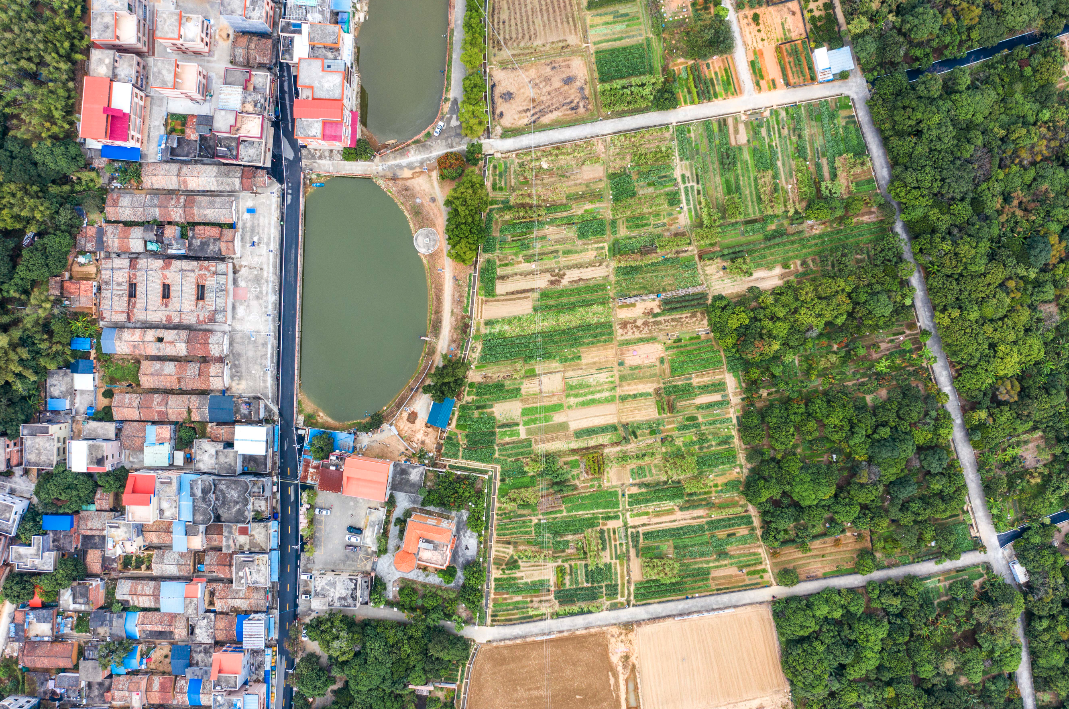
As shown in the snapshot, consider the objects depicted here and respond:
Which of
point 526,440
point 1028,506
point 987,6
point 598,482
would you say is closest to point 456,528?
point 526,440

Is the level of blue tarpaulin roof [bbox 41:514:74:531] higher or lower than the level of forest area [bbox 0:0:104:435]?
lower

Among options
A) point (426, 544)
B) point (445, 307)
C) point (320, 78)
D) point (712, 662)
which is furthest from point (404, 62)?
point (712, 662)

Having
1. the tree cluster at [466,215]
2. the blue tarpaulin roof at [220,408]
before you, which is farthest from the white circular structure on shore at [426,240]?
the blue tarpaulin roof at [220,408]

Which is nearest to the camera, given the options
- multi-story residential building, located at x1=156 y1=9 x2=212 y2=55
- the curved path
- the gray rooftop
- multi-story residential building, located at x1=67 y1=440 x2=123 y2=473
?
multi-story residential building, located at x1=156 y1=9 x2=212 y2=55

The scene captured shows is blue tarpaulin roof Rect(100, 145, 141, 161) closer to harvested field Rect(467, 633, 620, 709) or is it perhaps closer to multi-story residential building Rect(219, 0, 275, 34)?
multi-story residential building Rect(219, 0, 275, 34)

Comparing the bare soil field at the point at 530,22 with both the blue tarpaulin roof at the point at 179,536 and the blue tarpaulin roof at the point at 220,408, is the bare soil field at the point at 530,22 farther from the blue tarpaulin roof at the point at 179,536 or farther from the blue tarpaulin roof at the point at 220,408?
the blue tarpaulin roof at the point at 179,536

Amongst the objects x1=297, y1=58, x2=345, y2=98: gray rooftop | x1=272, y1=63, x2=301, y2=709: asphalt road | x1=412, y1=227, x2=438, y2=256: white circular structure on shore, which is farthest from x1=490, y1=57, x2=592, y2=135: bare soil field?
x1=272, y1=63, x2=301, y2=709: asphalt road
